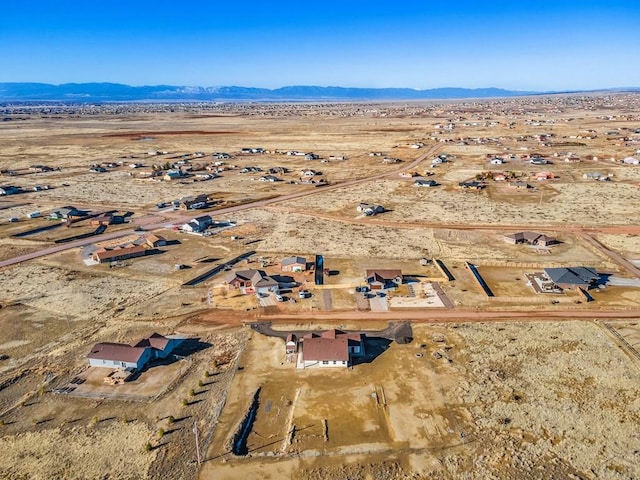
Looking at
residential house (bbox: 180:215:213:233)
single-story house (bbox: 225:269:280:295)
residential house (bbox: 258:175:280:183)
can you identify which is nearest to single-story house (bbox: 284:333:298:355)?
single-story house (bbox: 225:269:280:295)

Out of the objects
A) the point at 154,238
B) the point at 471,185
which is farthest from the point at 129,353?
the point at 471,185

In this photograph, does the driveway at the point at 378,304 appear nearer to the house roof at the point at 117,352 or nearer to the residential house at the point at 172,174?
the house roof at the point at 117,352

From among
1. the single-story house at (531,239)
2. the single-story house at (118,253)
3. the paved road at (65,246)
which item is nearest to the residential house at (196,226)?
the paved road at (65,246)

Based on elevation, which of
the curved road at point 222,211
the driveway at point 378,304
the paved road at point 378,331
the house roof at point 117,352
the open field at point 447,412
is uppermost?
the house roof at point 117,352

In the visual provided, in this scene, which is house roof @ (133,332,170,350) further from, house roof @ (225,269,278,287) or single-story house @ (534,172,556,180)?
single-story house @ (534,172,556,180)

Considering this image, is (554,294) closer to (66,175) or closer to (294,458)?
(294,458)

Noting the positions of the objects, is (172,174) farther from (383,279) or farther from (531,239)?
(531,239)
